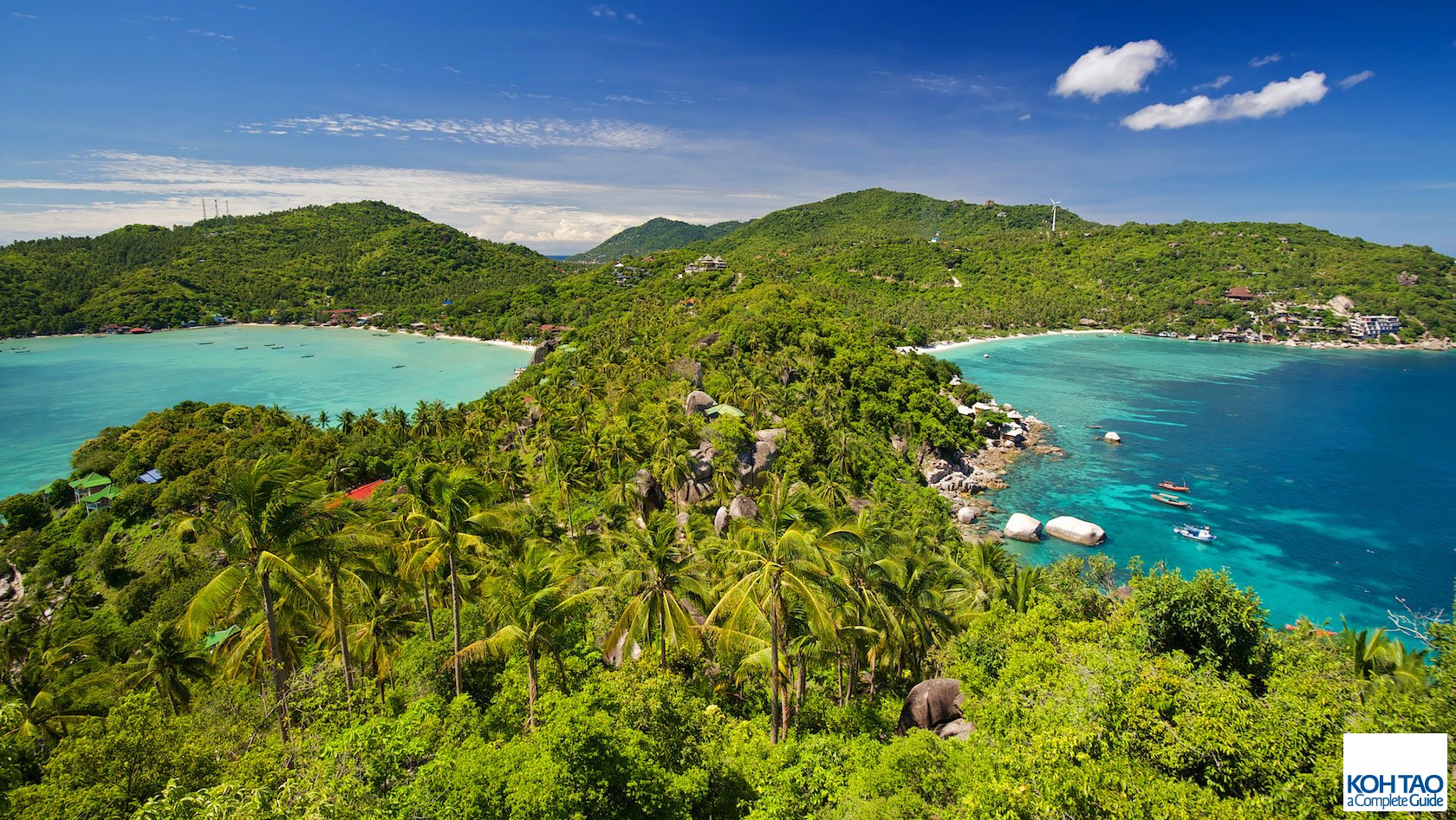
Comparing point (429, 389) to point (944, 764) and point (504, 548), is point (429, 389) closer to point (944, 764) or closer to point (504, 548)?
point (504, 548)

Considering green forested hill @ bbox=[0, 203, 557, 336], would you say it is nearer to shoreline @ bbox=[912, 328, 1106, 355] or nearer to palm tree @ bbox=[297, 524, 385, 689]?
shoreline @ bbox=[912, 328, 1106, 355]

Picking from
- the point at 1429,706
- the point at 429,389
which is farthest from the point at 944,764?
the point at 429,389

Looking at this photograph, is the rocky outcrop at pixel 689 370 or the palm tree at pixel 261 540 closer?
the palm tree at pixel 261 540

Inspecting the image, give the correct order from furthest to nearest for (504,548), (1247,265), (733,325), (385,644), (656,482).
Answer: (1247,265) → (733,325) → (656,482) → (504,548) → (385,644)

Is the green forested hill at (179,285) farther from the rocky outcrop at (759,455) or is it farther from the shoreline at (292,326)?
the rocky outcrop at (759,455)

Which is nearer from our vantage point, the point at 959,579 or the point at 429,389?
the point at 959,579

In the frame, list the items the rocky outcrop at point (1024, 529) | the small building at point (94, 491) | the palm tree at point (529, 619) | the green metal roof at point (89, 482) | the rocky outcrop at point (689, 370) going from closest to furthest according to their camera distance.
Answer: the palm tree at point (529, 619), the rocky outcrop at point (1024, 529), the small building at point (94, 491), the green metal roof at point (89, 482), the rocky outcrop at point (689, 370)

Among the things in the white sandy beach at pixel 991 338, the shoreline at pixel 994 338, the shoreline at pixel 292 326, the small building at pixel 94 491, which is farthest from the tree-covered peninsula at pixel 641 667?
the shoreline at pixel 292 326
